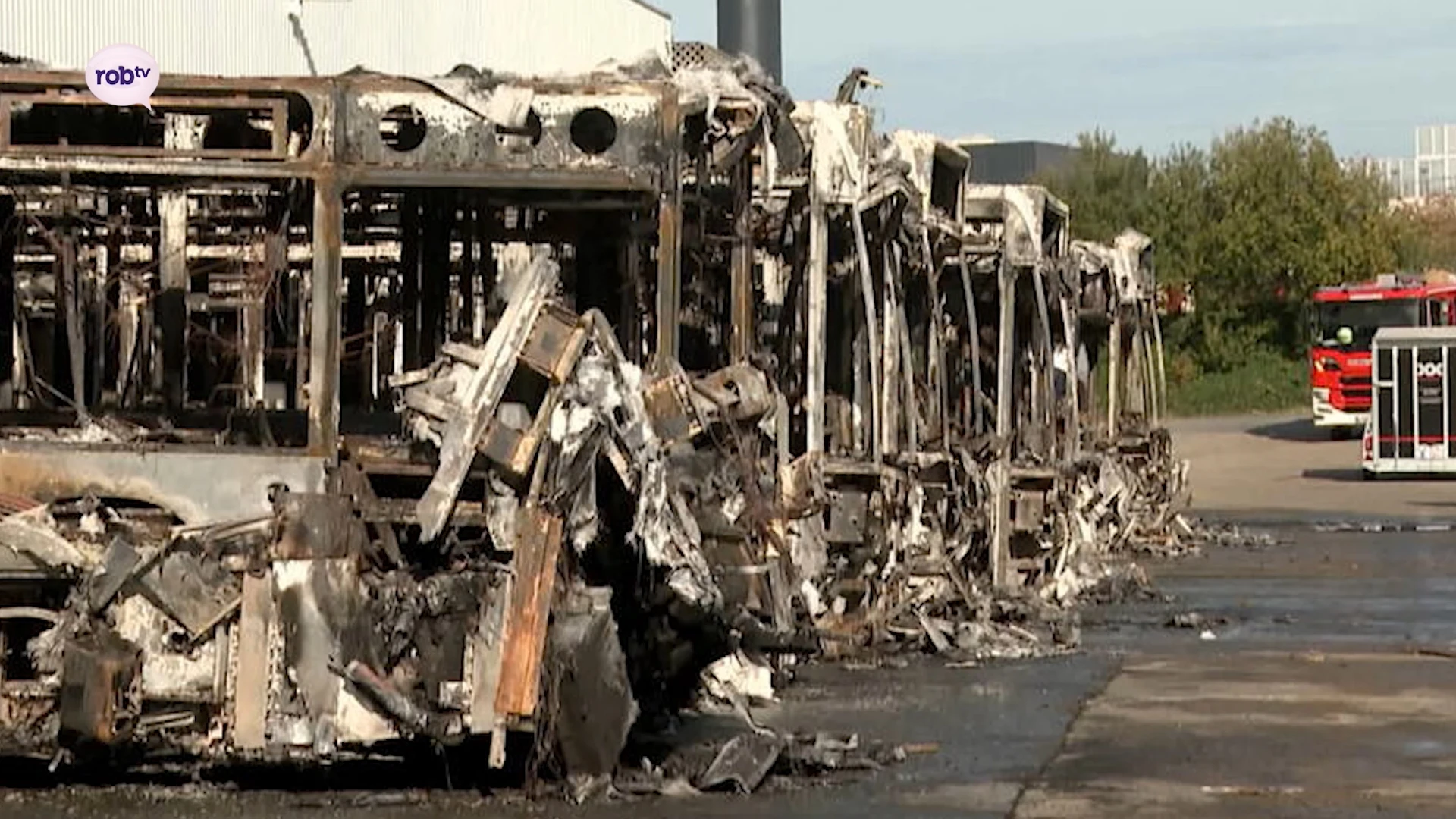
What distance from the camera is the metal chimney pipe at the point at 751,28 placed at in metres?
24.1

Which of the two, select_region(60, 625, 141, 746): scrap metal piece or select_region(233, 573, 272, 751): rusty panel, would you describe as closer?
select_region(60, 625, 141, 746): scrap metal piece

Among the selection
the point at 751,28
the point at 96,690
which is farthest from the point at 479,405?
the point at 751,28

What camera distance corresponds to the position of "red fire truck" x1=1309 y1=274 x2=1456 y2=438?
4512 cm

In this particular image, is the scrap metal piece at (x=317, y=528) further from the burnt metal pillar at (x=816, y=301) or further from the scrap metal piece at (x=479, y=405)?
the burnt metal pillar at (x=816, y=301)

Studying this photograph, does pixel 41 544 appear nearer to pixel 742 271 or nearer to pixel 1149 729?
pixel 742 271

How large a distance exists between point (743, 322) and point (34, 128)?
4376mm

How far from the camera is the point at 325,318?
11234 millimetres

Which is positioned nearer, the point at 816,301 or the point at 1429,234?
the point at 816,301

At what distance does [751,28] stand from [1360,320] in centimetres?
2424

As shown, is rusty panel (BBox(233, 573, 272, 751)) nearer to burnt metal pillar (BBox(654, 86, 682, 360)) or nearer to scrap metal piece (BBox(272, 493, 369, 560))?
scrap metal piece (BBox(272, 493, 369, 560))

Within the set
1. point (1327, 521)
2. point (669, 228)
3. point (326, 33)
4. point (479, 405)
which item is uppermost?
point (326, 33)

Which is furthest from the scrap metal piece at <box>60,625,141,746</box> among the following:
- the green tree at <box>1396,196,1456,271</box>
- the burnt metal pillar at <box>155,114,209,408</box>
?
the green tree at <box>1396,196,1456,271</box>

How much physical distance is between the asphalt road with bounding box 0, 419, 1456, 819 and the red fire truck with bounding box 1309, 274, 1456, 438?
22.3 meters

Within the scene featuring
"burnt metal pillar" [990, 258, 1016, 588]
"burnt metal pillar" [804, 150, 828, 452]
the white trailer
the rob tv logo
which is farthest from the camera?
the white trailer
